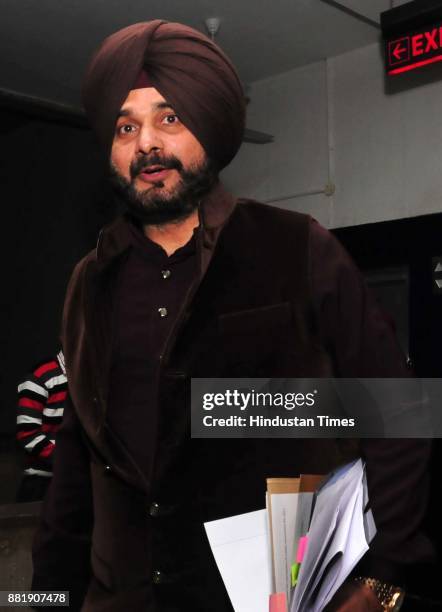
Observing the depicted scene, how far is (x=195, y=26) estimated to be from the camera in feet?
16.4

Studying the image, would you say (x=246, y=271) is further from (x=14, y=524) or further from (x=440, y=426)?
(x=14, y=524)

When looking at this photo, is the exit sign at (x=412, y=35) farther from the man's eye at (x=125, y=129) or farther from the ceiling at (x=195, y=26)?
the man's eye at (x=125, y=129)

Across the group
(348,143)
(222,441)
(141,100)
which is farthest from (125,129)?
(348,143)

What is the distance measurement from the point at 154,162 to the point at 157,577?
24.4 inches

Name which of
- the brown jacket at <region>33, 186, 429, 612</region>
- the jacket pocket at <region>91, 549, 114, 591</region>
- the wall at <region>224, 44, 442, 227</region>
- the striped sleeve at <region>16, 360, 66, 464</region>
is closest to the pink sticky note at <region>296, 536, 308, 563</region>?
the brown jacket at <region>33, 186, 429, 612</region>

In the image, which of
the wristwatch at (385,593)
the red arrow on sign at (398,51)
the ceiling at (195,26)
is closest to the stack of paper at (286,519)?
the wristwatch at (385,593)

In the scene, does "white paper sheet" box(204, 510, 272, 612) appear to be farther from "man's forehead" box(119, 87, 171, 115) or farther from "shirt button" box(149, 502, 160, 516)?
"man's forehead" box(119, 87, 171, 115)

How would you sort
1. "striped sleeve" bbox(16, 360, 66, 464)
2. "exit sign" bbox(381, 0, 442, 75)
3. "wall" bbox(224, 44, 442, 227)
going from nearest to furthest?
1. "exit sign" bbox(381, 0, 442, 75)
2. "striped sleeve" bbox(16, 360, 66, 464)
3. "wall" bbox(224, 44, 442, 227)

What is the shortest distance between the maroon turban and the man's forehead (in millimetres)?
12

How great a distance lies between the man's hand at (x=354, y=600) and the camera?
1150 mm

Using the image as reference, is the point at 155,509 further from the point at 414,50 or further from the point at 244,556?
the point at 414,50

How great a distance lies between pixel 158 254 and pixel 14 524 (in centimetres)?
203

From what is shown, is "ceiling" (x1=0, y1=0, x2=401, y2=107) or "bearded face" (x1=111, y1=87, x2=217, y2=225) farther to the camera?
"ceiling" (x1=0, y1=0, x2=401, y2=107)

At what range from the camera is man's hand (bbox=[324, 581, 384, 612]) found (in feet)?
3.77
